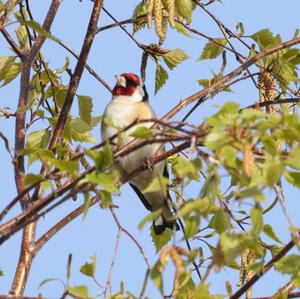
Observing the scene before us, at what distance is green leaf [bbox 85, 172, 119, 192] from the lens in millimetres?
1662

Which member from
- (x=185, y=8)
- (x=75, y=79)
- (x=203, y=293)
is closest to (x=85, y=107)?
(x=75, y=79)

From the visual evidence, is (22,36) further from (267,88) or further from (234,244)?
(234,244)

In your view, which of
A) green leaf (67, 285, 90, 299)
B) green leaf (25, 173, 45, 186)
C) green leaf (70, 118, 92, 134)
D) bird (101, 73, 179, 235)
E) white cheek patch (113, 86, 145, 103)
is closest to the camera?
green leaf (25, 173, 45, 186)

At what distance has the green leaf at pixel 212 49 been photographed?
2912 millimetres

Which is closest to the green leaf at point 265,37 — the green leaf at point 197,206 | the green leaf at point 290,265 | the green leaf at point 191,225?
the green leaf at point 290,265

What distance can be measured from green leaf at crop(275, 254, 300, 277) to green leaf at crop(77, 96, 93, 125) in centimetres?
116

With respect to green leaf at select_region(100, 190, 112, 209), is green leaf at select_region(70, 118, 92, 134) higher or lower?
higher

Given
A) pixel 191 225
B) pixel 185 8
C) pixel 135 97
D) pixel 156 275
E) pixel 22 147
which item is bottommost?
pixel 156 275

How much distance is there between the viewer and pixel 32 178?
177 cm

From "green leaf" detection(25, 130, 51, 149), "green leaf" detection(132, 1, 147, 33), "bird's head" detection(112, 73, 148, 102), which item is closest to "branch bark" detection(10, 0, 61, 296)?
"green leaf" detection(25, 130, 51, 149)

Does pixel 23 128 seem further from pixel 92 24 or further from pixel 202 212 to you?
pixel 202 212

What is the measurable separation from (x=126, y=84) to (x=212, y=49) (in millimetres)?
1161

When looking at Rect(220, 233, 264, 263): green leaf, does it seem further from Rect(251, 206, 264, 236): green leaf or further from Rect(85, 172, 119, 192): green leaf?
Rect(85, 172, 119, 192): green leaf

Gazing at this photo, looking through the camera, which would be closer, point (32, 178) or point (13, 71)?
point (32, 178)
